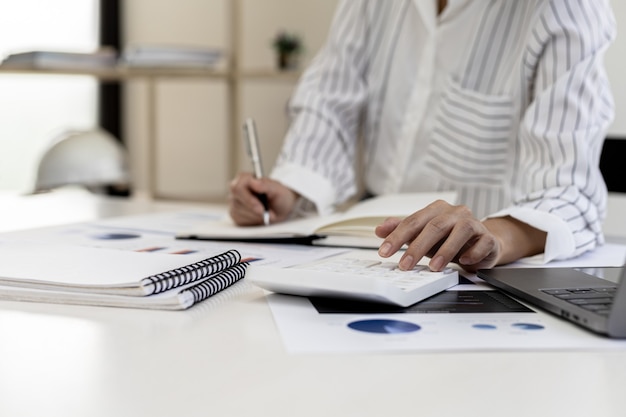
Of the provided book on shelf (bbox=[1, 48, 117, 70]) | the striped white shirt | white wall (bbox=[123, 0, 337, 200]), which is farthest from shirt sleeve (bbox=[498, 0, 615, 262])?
white wall (bbox=[123, 0, 337, 200])

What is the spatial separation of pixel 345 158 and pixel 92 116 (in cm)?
259

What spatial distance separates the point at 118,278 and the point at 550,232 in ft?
1.73

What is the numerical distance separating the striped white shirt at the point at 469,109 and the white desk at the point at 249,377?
1.51 ft

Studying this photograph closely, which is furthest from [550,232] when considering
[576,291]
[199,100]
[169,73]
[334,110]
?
[199,100]

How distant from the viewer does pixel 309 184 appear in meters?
1.37

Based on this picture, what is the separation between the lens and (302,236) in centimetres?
109

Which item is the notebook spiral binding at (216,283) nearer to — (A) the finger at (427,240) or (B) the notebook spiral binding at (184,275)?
(B) the notebook spiral binding at (184,275)

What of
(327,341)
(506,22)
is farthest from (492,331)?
(506,22)

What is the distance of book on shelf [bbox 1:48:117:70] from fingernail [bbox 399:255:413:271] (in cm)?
229

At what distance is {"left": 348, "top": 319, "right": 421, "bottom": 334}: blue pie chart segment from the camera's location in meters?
0.63

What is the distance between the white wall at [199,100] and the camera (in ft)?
11.9

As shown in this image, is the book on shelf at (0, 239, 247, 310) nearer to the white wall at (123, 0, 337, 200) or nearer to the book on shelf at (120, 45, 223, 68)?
the book on shelf at (120, 45, 223, 68)

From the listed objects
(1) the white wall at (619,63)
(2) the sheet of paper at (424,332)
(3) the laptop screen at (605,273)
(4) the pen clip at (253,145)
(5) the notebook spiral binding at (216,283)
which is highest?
(1) the white wall at (619,63)

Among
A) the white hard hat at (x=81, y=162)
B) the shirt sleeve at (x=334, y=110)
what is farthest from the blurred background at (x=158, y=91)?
the shirt sleeve at (x=334, y=110)
